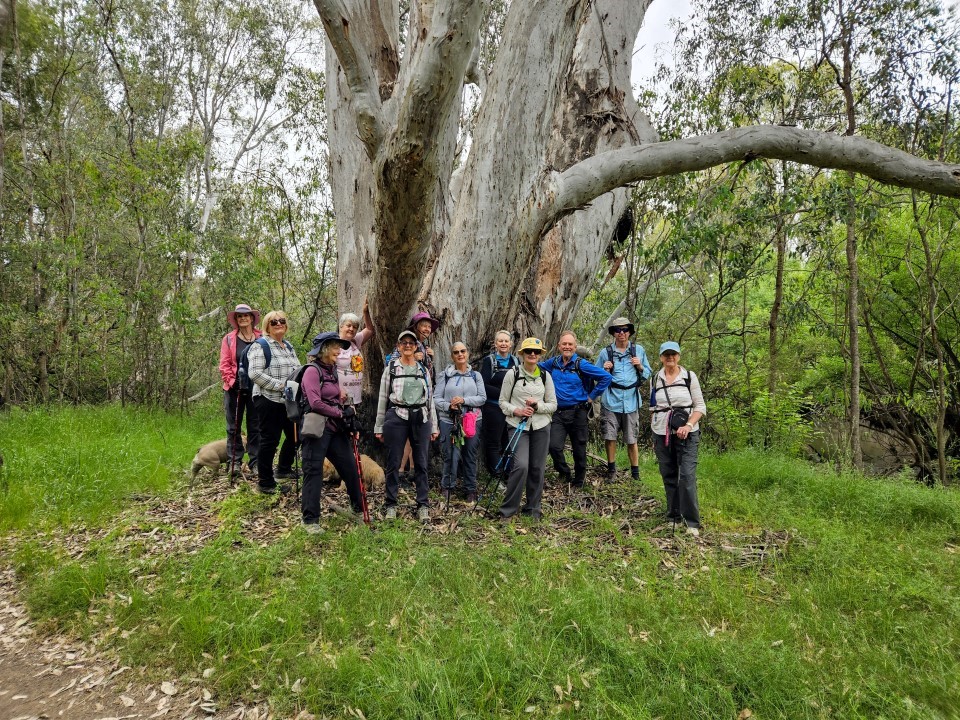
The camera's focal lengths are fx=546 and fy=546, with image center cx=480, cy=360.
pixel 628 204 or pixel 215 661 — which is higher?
pixel 628 204

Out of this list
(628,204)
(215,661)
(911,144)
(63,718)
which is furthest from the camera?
(911,144)

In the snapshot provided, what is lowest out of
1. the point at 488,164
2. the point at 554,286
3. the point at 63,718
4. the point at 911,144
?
the point at 63,718

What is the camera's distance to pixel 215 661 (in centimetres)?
303

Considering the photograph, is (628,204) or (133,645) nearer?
(133,645)

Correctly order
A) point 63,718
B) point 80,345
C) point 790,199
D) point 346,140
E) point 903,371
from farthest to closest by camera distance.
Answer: point 903,371, point 80,345, point 790,199, point 346,140, point 63,718

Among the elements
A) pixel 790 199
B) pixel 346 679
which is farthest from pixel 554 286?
pixel 346 679

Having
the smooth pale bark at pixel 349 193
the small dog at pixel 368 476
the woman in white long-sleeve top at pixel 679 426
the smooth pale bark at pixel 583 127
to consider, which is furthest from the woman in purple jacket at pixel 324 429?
the smooth pale bark at pixel 583 127

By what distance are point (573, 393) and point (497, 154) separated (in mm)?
2629

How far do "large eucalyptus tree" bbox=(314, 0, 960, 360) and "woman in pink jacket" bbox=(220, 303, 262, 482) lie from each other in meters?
1.25

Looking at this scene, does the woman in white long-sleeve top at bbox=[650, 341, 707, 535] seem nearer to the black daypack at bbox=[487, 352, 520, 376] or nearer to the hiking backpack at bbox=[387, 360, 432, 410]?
the black daypack at bbox=[487, 352, 520, 376]

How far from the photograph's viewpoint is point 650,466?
24.9 feet

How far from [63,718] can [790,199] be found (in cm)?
874

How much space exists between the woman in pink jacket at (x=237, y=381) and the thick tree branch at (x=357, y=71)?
3.02 m

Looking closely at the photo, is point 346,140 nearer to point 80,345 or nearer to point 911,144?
point 80,345
